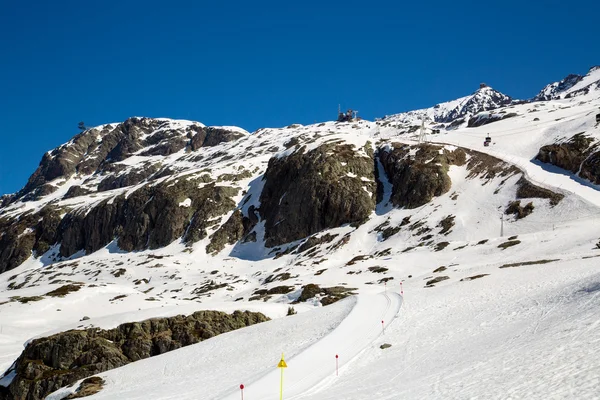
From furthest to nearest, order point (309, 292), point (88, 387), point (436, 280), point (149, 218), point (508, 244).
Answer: point (149, 218) < point (508, 244) < point (309, 292) < point (436, 280) < point (88, 387)

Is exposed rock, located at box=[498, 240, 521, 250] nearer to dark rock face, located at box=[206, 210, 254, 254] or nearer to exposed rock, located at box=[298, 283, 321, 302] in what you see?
exposed rock, located at box=[298, 283, 321, 302]

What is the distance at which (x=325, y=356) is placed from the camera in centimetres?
2309

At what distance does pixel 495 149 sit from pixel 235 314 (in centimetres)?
8346

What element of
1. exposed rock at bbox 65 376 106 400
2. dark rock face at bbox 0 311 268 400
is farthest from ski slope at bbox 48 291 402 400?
dark rock face at bbox 0 311 268 400

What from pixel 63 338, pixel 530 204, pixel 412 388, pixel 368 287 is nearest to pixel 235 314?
pixel 63 338

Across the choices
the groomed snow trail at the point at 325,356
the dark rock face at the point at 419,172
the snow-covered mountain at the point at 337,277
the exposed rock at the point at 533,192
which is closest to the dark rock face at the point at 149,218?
the snow-covered mountain at the point at 337,277

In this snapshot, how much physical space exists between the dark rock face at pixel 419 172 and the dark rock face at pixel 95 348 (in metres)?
62.2

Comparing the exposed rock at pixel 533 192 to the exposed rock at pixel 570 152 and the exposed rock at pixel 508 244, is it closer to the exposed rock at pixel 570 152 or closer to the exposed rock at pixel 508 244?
the exposed rock at pixel 570 152

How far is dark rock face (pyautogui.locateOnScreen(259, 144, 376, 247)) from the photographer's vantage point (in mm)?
100062

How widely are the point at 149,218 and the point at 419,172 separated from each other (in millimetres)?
86217

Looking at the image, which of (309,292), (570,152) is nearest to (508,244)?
(309,292)

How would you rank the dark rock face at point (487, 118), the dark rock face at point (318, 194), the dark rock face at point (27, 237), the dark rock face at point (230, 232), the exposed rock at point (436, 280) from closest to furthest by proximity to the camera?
the exposed rock at point (436, 280) < the dark rock face at point (318, 194) < the dark rock face at point (230, 232) < the dark rock face at point (27, 237) < the dark rock face at point (487, 118)

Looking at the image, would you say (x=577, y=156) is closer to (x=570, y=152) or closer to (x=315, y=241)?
(x=570, y=152)

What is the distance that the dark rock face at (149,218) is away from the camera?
412ft
